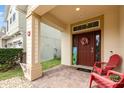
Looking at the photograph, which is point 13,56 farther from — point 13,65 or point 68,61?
point 68,61

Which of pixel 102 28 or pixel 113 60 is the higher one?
pixel 102 28

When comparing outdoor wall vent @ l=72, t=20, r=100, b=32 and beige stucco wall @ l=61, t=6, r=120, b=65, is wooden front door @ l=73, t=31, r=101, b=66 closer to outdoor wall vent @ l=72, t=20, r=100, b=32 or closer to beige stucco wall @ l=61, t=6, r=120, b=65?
outdoor wall vent @ l=72, t=20, r=100, b=32

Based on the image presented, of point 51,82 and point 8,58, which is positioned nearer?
point 51,82

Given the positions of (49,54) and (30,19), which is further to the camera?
(49,54)

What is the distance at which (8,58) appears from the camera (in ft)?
24.7

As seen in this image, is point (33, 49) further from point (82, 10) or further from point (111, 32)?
point (111, 32)

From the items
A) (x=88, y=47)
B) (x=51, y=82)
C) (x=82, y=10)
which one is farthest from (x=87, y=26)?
(x=51, y=82)

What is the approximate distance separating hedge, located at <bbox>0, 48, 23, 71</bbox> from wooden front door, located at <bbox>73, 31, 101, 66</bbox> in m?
3.57

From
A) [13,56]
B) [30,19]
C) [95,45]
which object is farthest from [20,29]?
[95,45]

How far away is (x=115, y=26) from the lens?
18.5ft

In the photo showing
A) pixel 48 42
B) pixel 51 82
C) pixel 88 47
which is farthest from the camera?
pixel 48 42

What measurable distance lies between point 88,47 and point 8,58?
4.58 metres
